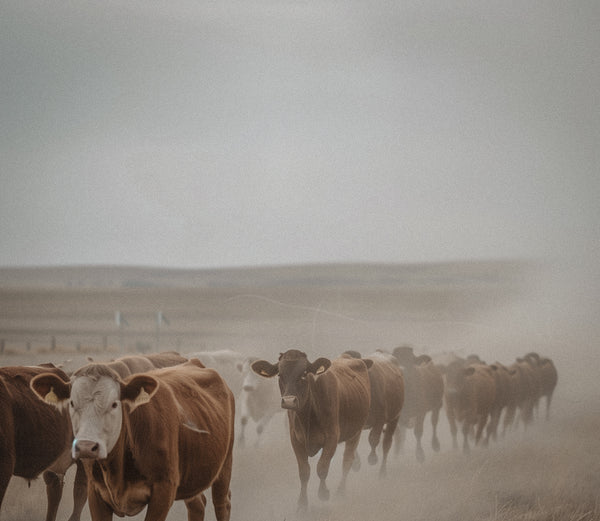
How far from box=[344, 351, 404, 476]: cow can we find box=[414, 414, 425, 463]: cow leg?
0.18 metres

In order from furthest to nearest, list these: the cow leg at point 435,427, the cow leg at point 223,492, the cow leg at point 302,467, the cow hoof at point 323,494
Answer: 1. the cow leg at point 435,427
2. the cow hoof at point 323,494
3. the cow leg at point 302,467
4. the cow leg at point 223,492

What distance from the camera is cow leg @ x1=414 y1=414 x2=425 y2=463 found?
566cm

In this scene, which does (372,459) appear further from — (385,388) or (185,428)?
(185,428)

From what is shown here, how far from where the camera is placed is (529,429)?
604 centimetres

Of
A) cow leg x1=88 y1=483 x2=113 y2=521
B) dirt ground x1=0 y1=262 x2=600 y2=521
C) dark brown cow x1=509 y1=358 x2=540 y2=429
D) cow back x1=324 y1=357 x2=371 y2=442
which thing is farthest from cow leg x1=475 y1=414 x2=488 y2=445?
cow leg x1=88 y1=483 x2=113 y2=521

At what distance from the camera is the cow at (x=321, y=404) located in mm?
4566

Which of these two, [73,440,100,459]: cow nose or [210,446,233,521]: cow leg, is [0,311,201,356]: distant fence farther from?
[73,440,100,459]: cow nose

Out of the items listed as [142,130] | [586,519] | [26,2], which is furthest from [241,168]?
[586,519]

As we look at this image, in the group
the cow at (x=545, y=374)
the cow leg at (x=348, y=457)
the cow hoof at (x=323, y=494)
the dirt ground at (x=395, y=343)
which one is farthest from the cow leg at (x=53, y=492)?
the cow at (x=545, y=374)

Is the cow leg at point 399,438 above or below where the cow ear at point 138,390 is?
below

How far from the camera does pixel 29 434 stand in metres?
4.24

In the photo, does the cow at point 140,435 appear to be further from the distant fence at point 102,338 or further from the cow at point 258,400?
the distant fence at point 102,338

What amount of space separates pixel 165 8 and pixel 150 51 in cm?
42

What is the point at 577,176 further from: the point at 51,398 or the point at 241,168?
the point at 51,398
